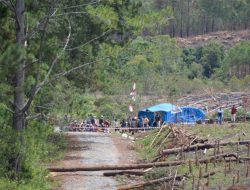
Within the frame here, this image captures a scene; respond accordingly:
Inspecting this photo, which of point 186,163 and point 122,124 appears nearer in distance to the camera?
point 186,163

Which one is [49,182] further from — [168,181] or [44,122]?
[168,181]

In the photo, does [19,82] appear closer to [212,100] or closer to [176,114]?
[176,114]

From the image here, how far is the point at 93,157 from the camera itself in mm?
23016

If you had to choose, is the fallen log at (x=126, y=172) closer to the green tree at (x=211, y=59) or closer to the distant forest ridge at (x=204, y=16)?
the green tree at (x=211, y=59)

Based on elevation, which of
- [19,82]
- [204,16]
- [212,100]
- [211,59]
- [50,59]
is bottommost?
[212,100]

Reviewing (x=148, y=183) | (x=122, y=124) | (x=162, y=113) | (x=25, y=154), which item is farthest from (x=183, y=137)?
(x=122, y=124)

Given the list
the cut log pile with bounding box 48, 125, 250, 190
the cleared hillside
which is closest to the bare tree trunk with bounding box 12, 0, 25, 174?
the cut log pile with bounding box 48, 125, 250, 190

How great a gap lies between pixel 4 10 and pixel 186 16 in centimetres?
10855

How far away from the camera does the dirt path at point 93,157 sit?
17.3 m

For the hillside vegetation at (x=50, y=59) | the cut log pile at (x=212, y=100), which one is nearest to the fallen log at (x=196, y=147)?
the hillside vegetation at (x=50, y=59)

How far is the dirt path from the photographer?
56.7 feet

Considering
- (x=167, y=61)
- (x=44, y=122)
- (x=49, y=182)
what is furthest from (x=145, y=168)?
(x=167, y=61)

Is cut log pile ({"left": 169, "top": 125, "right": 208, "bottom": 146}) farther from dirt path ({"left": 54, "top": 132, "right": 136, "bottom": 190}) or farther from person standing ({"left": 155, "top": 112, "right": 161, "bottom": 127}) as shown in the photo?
person standing ({"left": 155, "top": 112, "right": 161, "bottom": 127})

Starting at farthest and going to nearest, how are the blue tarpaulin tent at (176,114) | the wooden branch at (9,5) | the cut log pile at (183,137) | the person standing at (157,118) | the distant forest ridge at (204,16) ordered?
the distant forest ridge at (204,16), the person standing at (157,118), the blue tarpaulin tent at (176,114), the cut log pile at (183,137), the wooden branch at (9,5)
